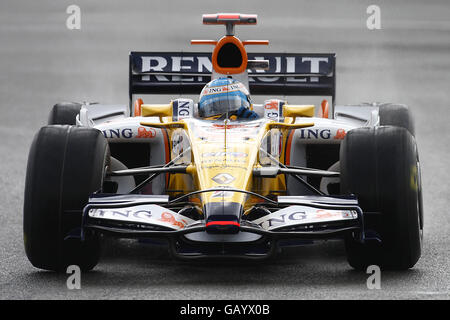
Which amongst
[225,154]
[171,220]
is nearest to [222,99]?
[225,154]

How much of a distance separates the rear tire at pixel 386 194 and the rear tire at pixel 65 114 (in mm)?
3838

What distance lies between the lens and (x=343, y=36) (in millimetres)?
25641

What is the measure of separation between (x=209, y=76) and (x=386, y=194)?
4172 mm

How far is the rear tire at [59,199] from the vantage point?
752 cm

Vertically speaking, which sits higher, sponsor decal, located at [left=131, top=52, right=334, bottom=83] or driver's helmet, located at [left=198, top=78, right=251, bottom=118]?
sponsor decal, located at [left=131, top=52, right=334, bottom=83]

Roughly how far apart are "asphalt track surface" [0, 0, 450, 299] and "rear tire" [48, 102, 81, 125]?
40.3 inches

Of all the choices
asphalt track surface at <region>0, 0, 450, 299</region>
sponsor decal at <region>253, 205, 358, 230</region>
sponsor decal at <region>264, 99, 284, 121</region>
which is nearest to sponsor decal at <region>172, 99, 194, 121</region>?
sponsor decal at <region>264, 99, 284, 121</region>

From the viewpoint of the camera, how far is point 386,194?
297 inches

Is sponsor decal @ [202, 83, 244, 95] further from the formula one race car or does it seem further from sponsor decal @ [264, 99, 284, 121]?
sponsor decal @ [264, 99, 284, 121]

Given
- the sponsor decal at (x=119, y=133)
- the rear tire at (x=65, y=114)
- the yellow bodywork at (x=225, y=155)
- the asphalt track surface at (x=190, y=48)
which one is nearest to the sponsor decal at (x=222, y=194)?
the yellow bodywork at (x=225, y=155)

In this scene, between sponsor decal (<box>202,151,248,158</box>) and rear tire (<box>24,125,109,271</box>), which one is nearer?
rear tire (<box>24,125,109,271</box>)

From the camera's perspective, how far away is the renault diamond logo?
7738mm

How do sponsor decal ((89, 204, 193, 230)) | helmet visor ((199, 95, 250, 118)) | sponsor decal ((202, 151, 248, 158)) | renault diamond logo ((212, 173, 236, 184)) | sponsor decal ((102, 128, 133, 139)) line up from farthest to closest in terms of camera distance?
1. sponsor decal ((102, 128, 133, 139))
2. helmet visor ((199, 95, 250, 118))
3. sponsor decal ((202, 151, 248, 158))
4. renault diamond logo ((212, 173, 236, 184))
5. sponsor decal ((89, 204, 193, 230))

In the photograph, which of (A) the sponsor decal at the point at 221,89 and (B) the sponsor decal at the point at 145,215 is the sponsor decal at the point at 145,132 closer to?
(A) the sponsor decal at the point at 221,89
